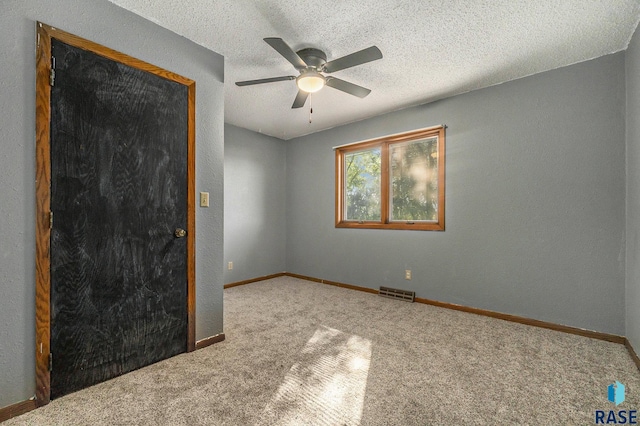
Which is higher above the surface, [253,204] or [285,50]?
[285,50]

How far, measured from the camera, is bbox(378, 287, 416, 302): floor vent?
11.6 feet

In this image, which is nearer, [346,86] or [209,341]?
[209,341]

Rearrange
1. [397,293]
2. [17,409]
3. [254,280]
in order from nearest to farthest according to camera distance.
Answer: [17,409]
[397,293]
[254,280]

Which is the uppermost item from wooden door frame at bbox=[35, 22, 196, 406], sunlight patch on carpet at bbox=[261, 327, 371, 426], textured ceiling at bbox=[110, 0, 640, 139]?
textured ceiling at bbox=[110, 0, 640, 139]

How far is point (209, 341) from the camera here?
230 cm

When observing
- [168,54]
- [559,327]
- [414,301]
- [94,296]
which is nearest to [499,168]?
[559,327]

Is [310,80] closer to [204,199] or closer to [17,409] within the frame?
Result: [204,199]

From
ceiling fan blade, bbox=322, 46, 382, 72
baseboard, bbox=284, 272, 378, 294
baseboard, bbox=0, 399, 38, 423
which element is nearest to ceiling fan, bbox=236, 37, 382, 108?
ceiling fan blade, bbox=322, 46, 382, 72

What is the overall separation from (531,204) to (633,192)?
0.68 meters

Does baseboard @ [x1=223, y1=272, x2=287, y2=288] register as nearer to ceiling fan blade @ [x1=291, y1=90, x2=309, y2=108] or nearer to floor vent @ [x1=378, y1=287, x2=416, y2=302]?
floor vent @ [x1=378, y1=287, x2=416, y2=302]

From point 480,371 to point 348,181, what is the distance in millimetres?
3016

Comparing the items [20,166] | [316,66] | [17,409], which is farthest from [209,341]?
[316,66]

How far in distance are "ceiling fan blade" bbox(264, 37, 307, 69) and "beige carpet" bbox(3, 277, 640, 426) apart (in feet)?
7.14

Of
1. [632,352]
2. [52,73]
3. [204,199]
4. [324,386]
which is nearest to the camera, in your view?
[52,73]
